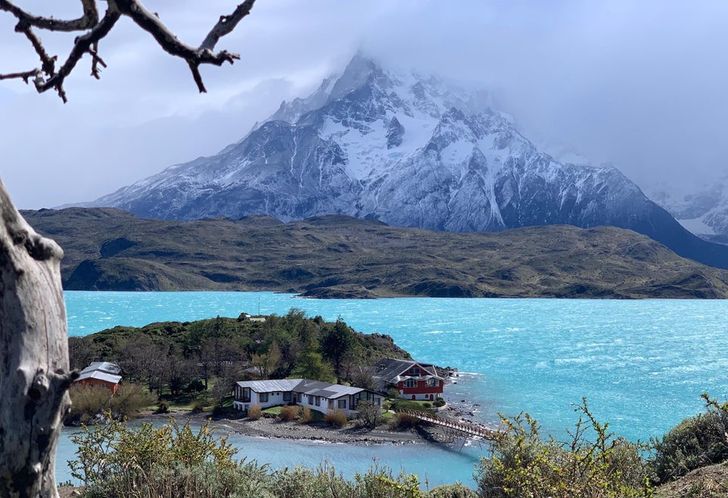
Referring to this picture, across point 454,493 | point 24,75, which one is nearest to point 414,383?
point 454,493

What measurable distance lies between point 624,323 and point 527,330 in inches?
869

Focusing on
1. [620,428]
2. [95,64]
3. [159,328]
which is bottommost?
[620,428]

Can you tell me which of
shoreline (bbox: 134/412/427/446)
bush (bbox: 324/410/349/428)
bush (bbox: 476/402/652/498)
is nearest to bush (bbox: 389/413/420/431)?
shoreline (bbox: 134/412/427/446)

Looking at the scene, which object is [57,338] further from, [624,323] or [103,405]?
[624,323]

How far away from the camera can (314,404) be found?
4941 cm

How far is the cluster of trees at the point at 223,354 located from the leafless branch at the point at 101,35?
4967cm

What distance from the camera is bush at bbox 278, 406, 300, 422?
4844 centimetres

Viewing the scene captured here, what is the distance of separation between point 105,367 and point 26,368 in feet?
178

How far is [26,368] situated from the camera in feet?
12.6

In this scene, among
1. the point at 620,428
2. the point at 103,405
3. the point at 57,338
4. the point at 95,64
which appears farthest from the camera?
the point at 620,428

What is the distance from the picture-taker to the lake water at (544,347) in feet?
169

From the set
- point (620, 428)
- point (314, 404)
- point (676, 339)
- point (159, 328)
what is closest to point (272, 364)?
point (314, 404)

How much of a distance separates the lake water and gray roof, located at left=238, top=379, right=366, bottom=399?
800 cm

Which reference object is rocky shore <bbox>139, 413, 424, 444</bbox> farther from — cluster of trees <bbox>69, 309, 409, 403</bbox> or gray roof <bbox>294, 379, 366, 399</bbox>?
cluster of trees <bbox>69, 309, 409, 403</bbox>
